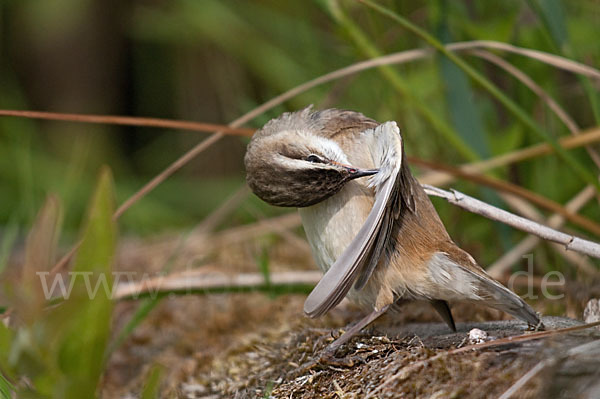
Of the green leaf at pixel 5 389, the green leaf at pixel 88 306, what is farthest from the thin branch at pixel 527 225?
the green leaf at pixel 5 389

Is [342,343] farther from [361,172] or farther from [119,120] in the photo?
[119,120]

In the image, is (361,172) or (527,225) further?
(527,225)

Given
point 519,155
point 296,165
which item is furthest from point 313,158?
point 519,155

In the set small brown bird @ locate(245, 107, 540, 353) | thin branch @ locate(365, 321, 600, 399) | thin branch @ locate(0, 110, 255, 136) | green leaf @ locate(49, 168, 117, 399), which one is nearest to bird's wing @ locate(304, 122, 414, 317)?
small brown bird @ locate(245, 107, 540, 353)

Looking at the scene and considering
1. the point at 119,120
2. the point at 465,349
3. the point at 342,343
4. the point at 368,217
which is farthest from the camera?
the point at 119,120

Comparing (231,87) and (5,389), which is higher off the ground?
(231,87)

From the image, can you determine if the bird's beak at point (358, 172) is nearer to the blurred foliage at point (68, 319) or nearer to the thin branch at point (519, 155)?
the blurred foliage at point (68, 319)
